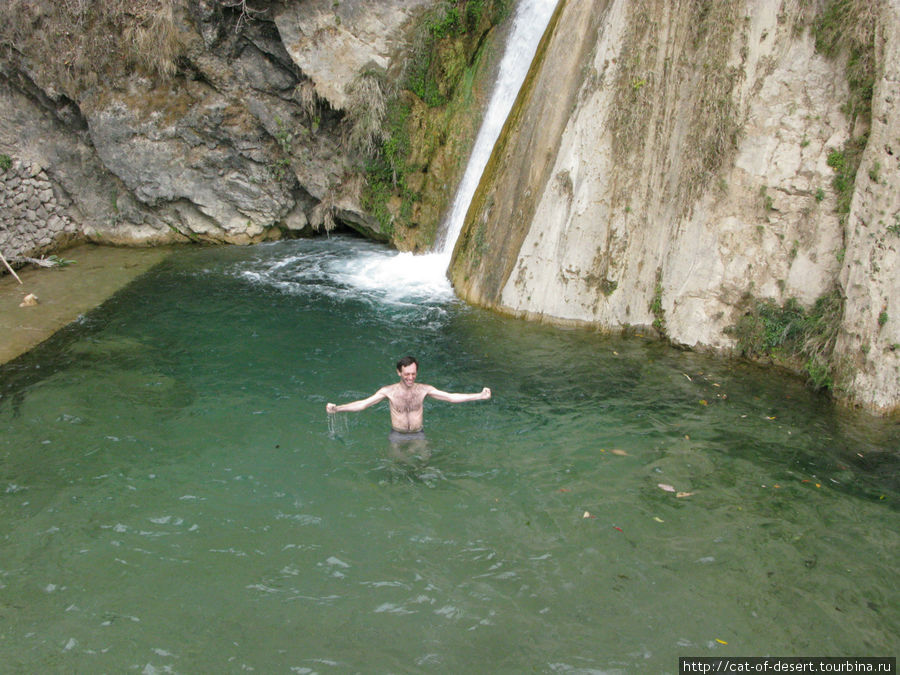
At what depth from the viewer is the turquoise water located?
4887 mm

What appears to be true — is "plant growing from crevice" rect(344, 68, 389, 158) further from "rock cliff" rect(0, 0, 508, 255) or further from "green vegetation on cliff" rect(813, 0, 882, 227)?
"green vegetation on cliff" rect(813, 0, 882, 227)

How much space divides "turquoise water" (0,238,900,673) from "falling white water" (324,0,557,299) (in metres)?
2.74

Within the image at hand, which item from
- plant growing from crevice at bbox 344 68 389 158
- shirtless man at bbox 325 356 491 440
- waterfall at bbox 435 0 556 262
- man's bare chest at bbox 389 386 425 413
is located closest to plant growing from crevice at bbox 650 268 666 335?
waterfall at bbox 435 0 556 262

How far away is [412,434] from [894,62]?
7105 millimetres

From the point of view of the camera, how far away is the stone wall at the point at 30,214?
13.8 m

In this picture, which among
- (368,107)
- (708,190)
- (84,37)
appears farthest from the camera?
(84,37)

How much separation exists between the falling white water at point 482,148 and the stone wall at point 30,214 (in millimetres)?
6885

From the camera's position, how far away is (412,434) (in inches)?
282

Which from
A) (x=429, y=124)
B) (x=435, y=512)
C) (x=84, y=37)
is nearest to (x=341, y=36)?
(x=429, y=124)

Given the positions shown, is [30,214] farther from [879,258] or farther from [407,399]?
[879,258]

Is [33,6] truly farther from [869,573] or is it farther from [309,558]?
[869,573]

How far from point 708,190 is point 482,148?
15.4 feet

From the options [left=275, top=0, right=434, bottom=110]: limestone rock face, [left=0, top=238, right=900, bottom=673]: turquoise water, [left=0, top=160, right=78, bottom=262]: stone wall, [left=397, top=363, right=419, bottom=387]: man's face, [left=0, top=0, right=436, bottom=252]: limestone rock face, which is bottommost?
[left=0, top=238, right=900, bottom=673]: turquoise water

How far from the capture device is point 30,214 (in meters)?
14.4
